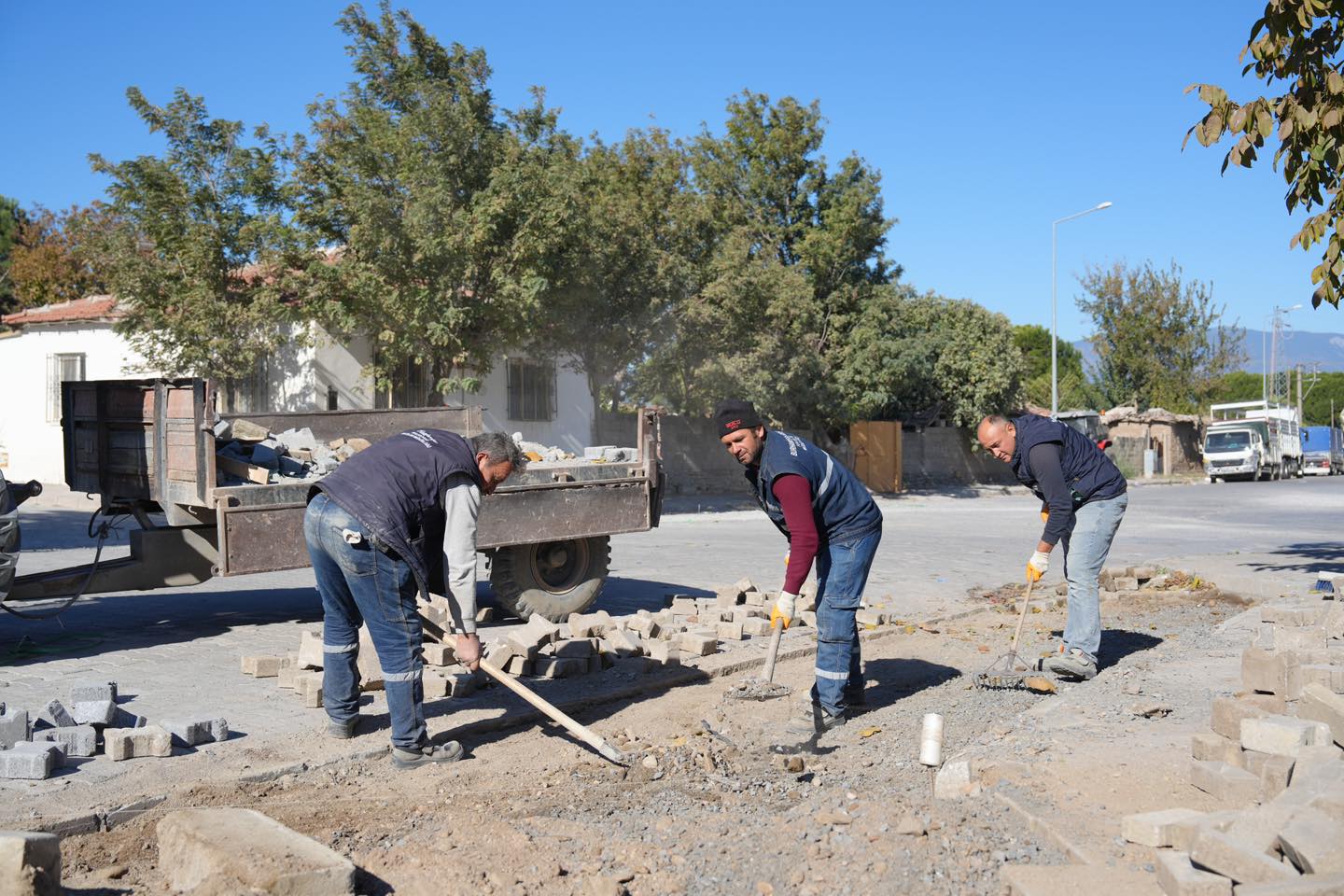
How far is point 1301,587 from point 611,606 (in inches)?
267

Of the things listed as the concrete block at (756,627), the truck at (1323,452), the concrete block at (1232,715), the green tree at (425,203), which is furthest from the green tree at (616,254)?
the truck at (1323,452)

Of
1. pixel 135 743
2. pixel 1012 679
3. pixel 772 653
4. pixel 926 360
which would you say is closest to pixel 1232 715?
→ pixel 1012 679

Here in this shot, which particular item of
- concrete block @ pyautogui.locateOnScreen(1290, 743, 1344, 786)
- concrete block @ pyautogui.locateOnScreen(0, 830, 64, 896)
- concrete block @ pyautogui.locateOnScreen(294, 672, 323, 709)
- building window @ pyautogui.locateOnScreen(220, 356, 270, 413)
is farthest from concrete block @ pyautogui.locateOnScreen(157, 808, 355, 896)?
building window @ pyautogui.locateOnScreen(220, 356, 270, 413)

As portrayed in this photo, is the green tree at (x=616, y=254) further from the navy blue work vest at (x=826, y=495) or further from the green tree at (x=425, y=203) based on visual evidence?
the navy blue work vest at (x=826, y=495)

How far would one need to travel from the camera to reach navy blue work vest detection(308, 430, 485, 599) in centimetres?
491

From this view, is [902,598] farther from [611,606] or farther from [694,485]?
[694,485]

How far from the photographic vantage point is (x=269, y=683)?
6.43 m

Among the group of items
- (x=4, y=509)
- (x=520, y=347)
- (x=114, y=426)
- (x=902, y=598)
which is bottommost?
(x=902, y=598)

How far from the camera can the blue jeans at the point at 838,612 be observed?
5.63m

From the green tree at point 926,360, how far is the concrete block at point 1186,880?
23.1 meters

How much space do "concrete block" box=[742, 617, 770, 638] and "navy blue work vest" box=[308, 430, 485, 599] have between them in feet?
11.6

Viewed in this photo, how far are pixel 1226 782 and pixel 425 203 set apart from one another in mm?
14254

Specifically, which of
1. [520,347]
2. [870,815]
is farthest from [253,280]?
[870,815]

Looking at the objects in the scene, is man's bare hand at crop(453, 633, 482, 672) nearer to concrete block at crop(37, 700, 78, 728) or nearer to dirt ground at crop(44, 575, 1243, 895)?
dirt ground at crop(44, 575, 1243, 895)
